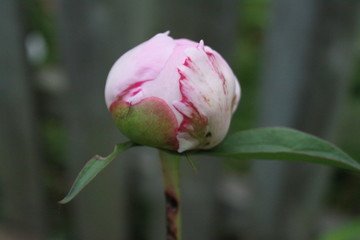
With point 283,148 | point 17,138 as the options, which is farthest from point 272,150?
point 17,138

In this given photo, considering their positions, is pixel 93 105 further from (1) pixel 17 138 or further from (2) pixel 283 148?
(2) pixel 283 148

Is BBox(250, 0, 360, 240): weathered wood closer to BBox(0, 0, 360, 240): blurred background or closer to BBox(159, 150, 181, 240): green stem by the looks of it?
BBox(0, 0, 360, 240): blurred background

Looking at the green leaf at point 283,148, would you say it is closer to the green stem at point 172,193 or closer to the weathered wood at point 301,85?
the green stem at point 172,193

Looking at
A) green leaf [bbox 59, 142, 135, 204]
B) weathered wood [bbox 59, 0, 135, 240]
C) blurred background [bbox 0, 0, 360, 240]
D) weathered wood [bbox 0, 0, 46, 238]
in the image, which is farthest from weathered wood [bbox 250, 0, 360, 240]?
green leaf [bbox 59, 142, 135, 204]

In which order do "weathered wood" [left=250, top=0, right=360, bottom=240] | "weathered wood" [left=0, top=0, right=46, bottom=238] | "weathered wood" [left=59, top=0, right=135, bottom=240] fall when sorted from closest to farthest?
"weathered wood" [left=250, top=0, right=360, bottom=240] < "weathered wood" [left=59, top=0, right=135, bottom=240] < "weathered wood" [left=0, top=0, right=46, bottom=238]

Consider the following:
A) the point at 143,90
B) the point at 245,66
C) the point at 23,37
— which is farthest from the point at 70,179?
the point at 143,90

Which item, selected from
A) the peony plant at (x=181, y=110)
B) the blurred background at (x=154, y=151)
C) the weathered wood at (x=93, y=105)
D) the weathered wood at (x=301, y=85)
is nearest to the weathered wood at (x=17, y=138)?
the blurred background at (x=154, y=151)

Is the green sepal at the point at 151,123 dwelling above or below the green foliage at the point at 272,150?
above

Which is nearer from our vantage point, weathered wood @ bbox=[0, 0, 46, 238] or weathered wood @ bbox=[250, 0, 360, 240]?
weathered wood @ bbox=[250, 0, 360, 240]
